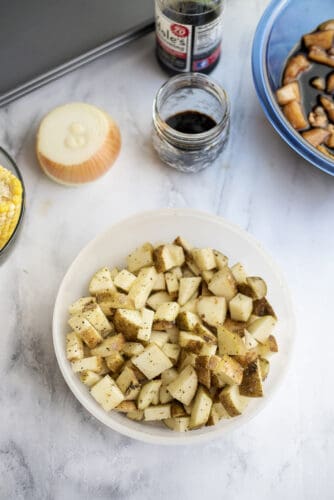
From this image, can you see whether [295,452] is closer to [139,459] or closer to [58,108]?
[139,459]

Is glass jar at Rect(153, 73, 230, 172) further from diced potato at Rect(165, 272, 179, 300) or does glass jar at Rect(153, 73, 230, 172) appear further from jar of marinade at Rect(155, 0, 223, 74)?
diced potato at Rect(165, 272, 179, 300)

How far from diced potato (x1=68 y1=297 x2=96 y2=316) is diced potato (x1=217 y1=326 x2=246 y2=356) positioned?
8.4 inches

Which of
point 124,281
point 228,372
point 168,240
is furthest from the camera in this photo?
point 168,240

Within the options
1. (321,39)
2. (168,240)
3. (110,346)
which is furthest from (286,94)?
(110,346)

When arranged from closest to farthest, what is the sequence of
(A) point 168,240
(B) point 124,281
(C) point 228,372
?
(C) point 228,372 → (B) point 124,281 → (A) point 168,240

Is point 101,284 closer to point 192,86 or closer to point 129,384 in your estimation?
point 129,384

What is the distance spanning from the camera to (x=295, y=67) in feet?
3.81

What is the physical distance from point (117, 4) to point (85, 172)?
0.32 meters

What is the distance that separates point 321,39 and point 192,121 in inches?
11.7

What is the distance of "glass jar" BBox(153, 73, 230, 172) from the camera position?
1.08 m

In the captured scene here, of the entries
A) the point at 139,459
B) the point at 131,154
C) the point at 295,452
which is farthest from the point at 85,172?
the point at 295,452

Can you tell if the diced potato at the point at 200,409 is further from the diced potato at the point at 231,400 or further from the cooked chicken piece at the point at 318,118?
the cooked chicken piece at the point at 318,118

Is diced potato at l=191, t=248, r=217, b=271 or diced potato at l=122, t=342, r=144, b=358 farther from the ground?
diced potato at l=191, t=248, r=217, b=271

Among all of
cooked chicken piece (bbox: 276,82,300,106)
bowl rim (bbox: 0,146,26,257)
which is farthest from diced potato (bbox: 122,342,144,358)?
cooked chicken piece (bbox: 276,82,300,106)
